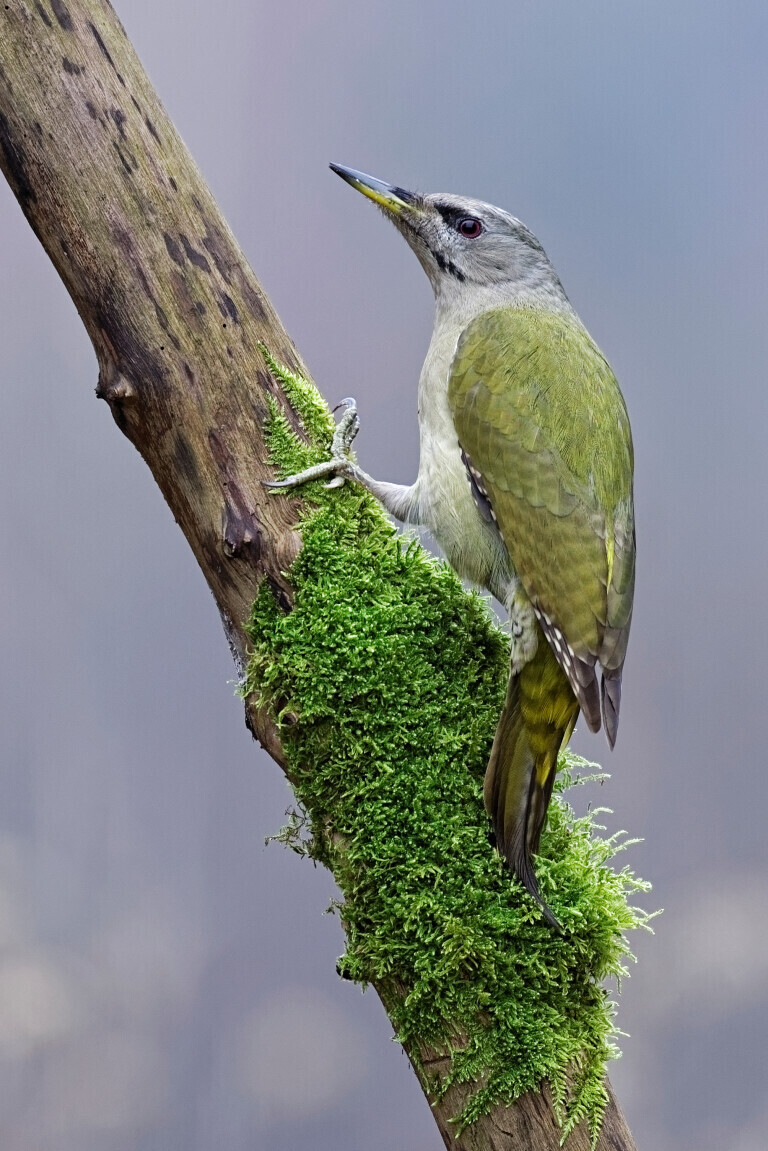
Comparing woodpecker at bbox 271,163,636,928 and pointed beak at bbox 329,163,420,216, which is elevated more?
pointed beak at bbox 329,163,420,216

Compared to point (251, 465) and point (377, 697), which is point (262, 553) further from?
point (377, 697)

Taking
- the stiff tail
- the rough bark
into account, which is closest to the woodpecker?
the stiff tail

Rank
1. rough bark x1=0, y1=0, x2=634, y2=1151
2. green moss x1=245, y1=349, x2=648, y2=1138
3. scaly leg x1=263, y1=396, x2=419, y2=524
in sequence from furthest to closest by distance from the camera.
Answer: scaly leg x1=263, y1=396, x2=419, y2=524
rough bark x1=0, y1=0, x2=634, y2=1151
green moss x1=245, y1=349, x2=648, y2=1138

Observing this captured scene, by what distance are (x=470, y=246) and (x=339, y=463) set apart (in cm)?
94

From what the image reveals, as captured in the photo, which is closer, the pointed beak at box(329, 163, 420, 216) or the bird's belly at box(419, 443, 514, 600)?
the bird's belly at box(419, 443, 514, 600)

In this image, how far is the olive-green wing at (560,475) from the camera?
277cm

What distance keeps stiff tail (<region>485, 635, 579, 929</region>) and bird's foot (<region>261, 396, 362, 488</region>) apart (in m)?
0.74

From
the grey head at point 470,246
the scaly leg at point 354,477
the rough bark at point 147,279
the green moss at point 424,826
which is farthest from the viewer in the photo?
the grey head at point 470,246

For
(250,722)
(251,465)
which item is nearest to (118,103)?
(251,465)

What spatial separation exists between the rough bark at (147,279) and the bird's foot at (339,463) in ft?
0.25

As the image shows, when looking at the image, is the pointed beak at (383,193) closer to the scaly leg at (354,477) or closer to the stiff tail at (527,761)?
the scaly leg at (354,477)

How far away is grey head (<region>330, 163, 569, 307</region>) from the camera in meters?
3.42

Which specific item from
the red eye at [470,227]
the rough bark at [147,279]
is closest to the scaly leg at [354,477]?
the rough bark at [147,279]

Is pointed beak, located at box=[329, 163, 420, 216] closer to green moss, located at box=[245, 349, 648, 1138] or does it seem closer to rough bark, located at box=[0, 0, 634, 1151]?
rough bark, located at box=[0, 0, 634, 1151]
